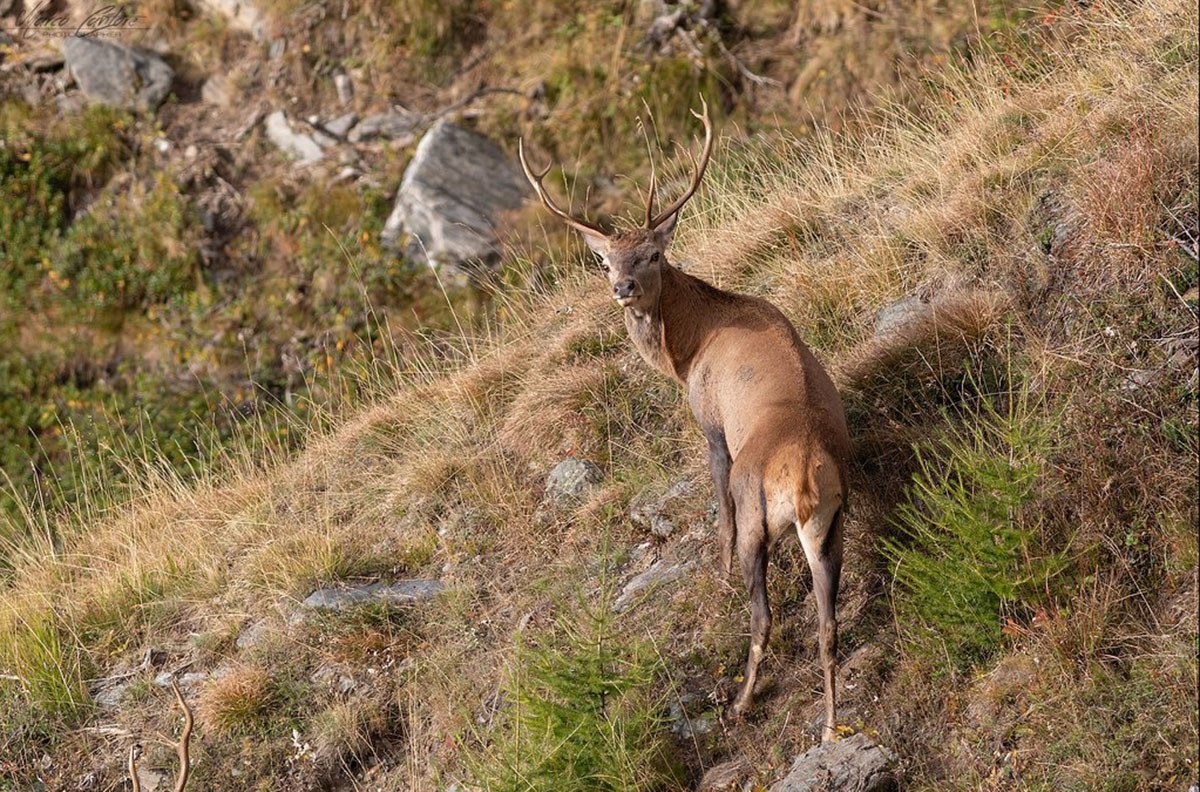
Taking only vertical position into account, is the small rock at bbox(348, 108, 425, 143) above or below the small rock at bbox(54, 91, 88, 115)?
below

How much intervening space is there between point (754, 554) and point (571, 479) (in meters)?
2.36

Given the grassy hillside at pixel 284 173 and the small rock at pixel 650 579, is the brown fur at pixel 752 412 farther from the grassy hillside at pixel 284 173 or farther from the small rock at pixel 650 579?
the grassy hillside at pixel 284 173

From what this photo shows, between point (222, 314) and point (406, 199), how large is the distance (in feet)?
7.10

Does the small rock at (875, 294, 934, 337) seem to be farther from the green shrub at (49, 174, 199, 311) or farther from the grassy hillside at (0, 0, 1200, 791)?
the green shrub at (49, 174, 199, 311)

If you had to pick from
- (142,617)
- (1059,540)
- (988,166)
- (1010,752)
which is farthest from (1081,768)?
(142,617)

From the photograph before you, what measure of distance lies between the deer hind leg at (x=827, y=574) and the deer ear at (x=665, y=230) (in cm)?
186

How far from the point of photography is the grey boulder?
1202 centimetres

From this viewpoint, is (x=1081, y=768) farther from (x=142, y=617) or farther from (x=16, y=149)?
(x=16, y=149)

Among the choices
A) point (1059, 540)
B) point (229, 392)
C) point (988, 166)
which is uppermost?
point (988, 166)

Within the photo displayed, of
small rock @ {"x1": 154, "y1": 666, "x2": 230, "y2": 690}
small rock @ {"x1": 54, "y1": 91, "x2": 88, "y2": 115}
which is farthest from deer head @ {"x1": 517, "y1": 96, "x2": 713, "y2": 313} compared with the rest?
small rock @ {"x1": 54, "y1": 91, "x2": 88, "y2": 115}

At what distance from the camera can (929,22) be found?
11906 millimetres

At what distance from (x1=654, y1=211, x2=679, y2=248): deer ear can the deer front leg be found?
102cm

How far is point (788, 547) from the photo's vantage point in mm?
6133

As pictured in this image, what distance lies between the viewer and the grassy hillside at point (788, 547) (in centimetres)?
507
